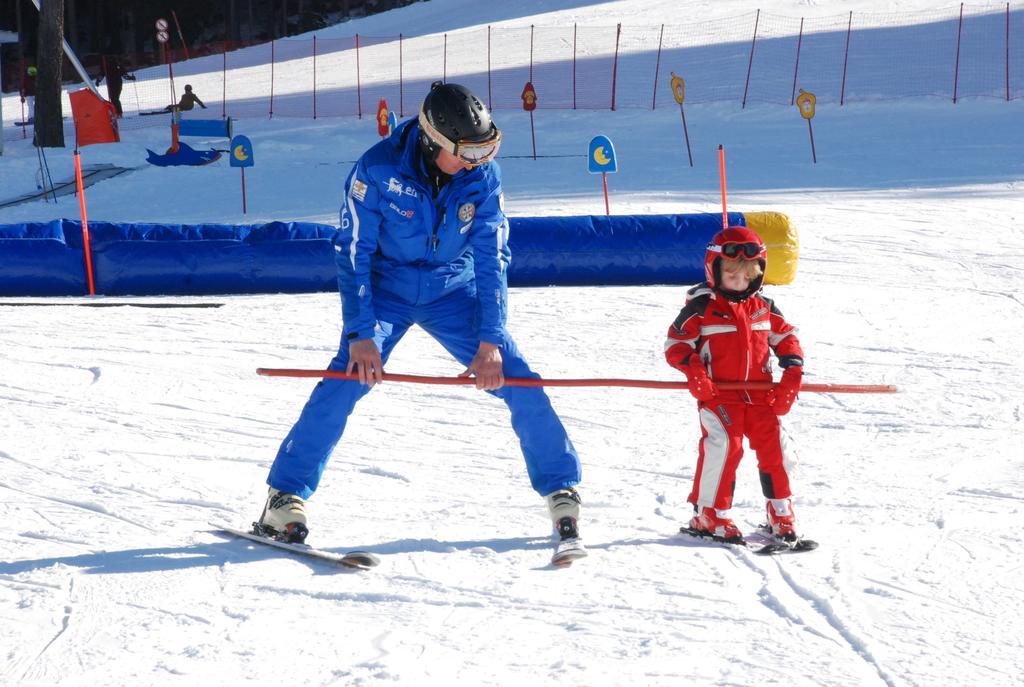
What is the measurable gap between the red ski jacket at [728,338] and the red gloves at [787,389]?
77 millimetres

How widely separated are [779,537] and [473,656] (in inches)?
55.2

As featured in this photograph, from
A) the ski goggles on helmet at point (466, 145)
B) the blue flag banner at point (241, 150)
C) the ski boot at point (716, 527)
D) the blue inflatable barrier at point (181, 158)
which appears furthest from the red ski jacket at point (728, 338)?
the blue inflatable barrier at point (181, 158)

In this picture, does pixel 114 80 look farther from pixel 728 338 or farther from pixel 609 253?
pixel 728 338

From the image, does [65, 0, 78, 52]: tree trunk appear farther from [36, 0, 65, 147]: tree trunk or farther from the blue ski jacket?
the blue ski jacket

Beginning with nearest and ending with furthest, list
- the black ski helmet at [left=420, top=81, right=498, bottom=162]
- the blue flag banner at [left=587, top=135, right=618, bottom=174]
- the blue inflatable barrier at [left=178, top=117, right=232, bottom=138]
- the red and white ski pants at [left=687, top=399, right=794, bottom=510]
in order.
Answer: the black ski helmet at [left=420, top=81, right=498, bottom=162], the red and white ski pants at [left=687, top=399, right=794, bottom=510], the blue flag banner at [left=587, top=135, right=618, bottom=174], the blue inflatable barrier at [left=178, top=117, right=232, bottom=138]

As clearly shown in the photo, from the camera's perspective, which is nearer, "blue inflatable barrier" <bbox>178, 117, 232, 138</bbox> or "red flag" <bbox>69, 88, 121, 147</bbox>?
"red flag" <bbox>69, 88, 121, 147</bbox>

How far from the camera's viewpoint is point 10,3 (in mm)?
41281

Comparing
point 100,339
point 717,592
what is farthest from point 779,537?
point 100,339

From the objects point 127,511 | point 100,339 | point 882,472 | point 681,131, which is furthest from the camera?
point 681,131

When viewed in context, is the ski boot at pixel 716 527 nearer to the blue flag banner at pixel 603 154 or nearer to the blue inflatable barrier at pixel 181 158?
the blue flag banner at pixel 603 154

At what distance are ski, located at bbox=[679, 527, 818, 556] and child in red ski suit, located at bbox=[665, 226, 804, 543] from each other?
17mm

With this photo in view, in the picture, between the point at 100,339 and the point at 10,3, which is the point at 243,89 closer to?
the point at 10,3

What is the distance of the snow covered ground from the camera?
10.6 feet

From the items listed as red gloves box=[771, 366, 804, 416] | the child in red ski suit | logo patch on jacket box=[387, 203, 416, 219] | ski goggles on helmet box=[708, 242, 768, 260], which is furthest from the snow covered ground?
logo patch on jacket box=[387, 203, 416, 219]
